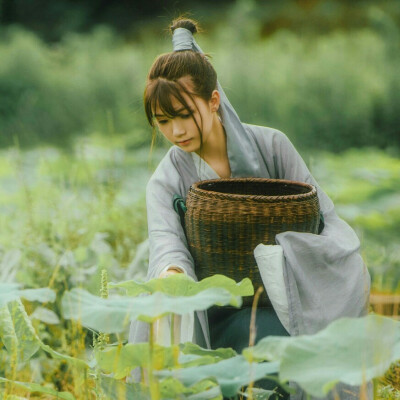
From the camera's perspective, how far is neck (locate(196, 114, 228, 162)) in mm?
2018

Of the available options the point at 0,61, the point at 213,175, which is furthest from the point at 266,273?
the point at 0,61

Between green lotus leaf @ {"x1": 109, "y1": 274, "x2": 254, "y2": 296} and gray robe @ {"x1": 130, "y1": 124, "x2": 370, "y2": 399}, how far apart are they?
376 mm

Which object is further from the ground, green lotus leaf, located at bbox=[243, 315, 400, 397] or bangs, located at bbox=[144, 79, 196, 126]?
bangs, located at bbox=[144, 79, 196, 126]

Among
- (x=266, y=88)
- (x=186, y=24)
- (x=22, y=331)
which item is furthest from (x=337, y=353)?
(x=266, y=88)

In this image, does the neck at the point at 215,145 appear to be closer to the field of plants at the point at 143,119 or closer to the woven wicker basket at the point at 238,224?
the woven wicker basket at the point at 238,224

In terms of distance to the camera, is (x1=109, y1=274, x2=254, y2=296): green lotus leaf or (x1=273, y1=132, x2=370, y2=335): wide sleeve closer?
(x1=109, y1=274, x2=254, y2=296): green lotus leaf

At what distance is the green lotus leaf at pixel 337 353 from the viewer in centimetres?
102

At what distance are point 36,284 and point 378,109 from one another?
136 inches

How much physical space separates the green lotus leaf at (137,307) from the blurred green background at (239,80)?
3487 mm

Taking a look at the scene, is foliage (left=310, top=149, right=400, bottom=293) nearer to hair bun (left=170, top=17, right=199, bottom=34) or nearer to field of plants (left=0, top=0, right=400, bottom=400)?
field of plants (left=0, top=0, right=400, bottom=400)

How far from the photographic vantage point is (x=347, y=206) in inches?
186

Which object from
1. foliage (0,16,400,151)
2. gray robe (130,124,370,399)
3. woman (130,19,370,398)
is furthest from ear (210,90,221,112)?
foliage (0,16,400,151)

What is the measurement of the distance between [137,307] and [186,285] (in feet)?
0.67

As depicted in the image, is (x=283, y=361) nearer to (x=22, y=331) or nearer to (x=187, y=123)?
(x=22, y=331)
